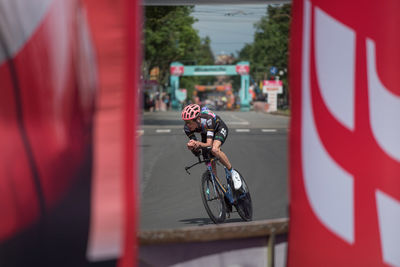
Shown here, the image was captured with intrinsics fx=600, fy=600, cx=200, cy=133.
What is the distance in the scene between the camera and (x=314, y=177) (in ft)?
10.0

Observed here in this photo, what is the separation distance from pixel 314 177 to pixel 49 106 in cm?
136

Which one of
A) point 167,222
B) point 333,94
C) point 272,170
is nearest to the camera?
point 333,94

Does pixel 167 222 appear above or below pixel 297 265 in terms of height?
below

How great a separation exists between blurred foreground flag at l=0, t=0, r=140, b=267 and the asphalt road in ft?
4.14

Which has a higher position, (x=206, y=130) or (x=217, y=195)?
(x=206, y=130)

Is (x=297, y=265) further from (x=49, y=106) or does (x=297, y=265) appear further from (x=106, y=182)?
(x=49, y=106)

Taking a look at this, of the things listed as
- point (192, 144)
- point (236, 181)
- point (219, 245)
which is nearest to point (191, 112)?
point (192, 144)

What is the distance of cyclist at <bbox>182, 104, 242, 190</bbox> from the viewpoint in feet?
22.5

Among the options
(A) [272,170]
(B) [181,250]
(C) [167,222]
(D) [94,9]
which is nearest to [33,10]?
(D) [94,9]

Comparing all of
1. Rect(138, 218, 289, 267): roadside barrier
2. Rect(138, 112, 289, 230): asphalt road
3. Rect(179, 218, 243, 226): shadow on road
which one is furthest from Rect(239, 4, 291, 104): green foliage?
Rect(138, 218, 289, 267): roadside barrier

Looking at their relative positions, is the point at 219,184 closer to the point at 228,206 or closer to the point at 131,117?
the point at 228,206

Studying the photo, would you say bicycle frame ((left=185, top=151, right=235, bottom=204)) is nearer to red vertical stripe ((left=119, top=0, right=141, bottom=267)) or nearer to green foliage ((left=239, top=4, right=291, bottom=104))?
red vertical stripe ((left=119, top=0, right=141, bottom=267))

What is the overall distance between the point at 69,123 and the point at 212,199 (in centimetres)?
499

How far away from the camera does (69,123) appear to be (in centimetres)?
264
